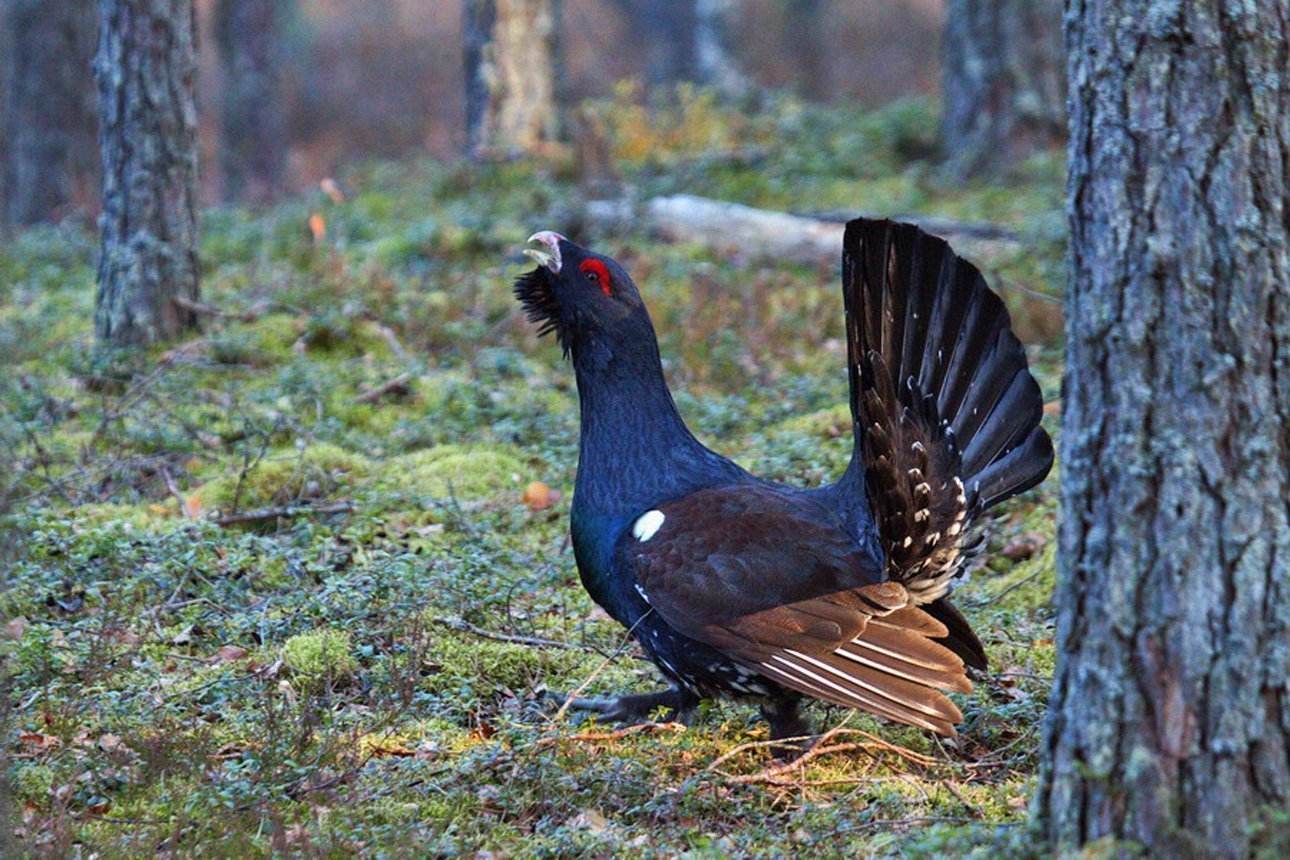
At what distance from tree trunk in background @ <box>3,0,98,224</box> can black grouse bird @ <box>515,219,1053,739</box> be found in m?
11.4

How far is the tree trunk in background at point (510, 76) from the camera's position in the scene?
1534cm

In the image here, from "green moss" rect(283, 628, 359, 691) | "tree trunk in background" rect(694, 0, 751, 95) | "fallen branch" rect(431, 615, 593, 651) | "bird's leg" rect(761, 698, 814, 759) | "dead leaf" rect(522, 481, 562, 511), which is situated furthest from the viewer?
"tree trunk in background" rect(694, 0, 751, 95)

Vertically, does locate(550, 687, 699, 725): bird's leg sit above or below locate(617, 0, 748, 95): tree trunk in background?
below

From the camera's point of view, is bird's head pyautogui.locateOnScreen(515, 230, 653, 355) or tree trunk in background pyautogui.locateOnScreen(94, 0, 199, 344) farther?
tree trunk in background pyautogui.locateOnScreen(94, 0, 199, 344)

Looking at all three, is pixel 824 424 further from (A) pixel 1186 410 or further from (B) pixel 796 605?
(A) pixel 1186 410

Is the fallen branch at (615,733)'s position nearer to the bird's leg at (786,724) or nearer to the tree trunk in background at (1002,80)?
the bird's leg at (786,724)

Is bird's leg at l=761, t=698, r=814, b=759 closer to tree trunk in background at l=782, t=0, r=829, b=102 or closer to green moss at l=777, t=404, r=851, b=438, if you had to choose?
green moss at l=777, t=404, r=851, b=438

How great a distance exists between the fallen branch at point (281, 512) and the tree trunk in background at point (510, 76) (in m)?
9.13

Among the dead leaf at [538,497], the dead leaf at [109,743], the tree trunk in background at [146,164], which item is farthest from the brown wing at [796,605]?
the tree trunk in background at [146,164]

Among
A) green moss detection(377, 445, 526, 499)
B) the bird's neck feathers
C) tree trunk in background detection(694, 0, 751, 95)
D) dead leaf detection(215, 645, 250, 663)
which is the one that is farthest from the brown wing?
tree trunk in background detection(694, 0, 751, 95)

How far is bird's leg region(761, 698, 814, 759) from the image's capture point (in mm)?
4852

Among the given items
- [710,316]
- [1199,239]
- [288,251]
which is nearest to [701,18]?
[288,251]

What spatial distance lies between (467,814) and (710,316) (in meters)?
6.03

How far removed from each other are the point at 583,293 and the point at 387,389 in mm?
3509
